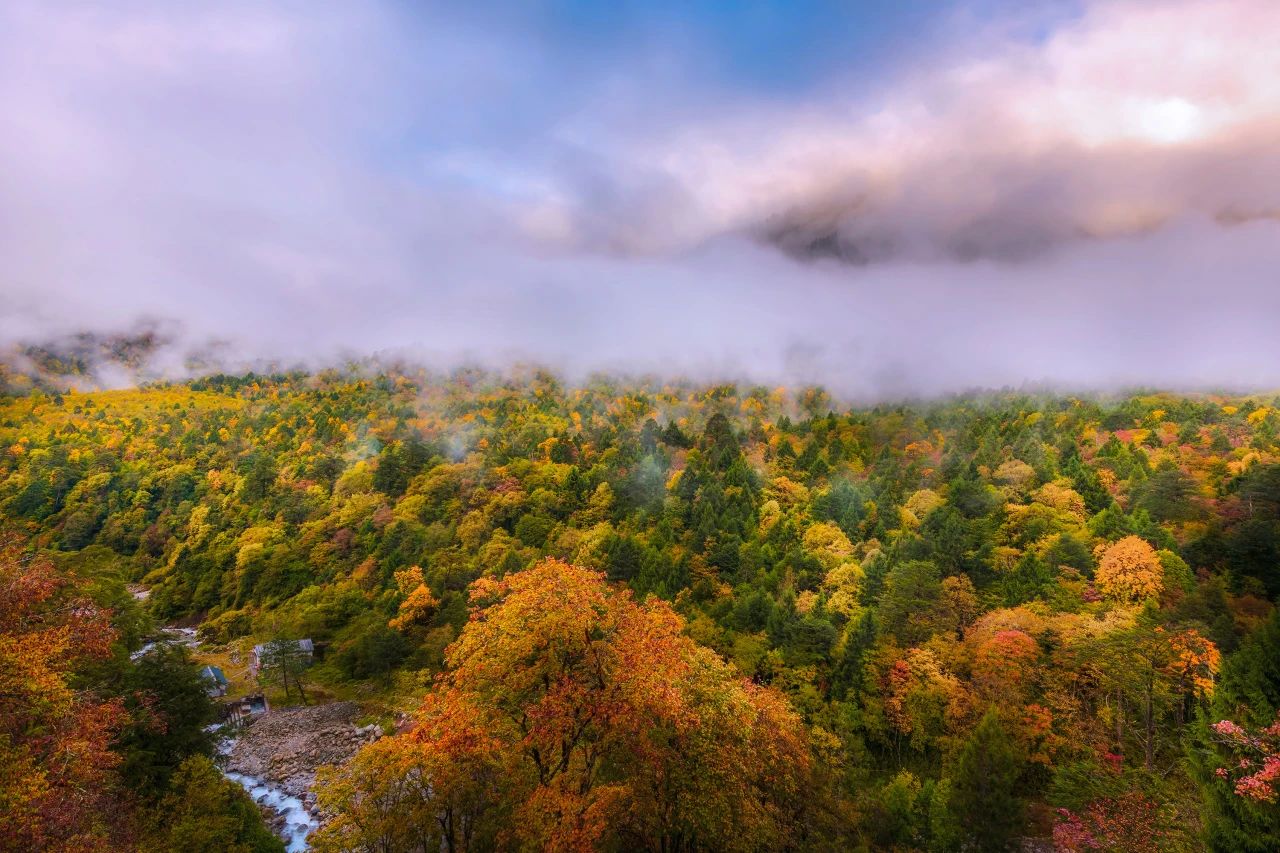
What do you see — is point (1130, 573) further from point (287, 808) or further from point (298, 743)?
point (298, 743)

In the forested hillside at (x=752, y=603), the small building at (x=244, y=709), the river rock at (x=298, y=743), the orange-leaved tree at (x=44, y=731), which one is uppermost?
the orange-leaved tree at (x=44, y=731)

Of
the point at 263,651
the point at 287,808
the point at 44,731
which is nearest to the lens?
the point at 44,731

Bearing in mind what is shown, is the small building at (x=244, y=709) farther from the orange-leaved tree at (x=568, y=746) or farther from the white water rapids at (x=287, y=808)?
the orange-leaved tree at (x=568, y=746)

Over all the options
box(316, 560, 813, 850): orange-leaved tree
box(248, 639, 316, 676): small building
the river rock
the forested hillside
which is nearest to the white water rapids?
the river rock

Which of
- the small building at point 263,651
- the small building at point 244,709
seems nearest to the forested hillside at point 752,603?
the small building at point 263,651

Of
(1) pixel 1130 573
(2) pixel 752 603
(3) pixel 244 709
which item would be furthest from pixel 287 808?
(1) pixel 1130 573
